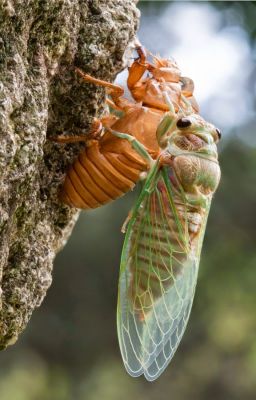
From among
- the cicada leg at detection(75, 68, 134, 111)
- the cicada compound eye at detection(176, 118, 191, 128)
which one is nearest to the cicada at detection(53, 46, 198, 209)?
the cicada leg at detection(75, 68, 134, 111)

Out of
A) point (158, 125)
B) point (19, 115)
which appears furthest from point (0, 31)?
point (158, 125)

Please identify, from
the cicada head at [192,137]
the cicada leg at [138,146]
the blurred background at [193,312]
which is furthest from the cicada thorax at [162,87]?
the blurred background at [193,312]

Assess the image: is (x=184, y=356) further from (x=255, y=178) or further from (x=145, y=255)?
(x=145, y=255)

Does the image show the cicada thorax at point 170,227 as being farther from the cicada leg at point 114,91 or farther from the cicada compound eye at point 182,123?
the cicada leg at point 114,91

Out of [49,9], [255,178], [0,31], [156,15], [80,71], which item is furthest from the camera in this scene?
[255,178]

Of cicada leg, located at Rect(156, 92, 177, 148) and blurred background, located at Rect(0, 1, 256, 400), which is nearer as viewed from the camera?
cicada leg, located at Rect(156, 92, 177, 148)

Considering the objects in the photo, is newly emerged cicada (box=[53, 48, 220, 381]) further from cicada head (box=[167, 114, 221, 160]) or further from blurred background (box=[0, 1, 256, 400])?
blurred background (box=[0, 1, 256, 400])

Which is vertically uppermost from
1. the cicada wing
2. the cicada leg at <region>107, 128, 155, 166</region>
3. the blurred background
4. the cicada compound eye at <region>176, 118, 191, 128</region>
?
the cicada compound eye at <region>176, 118, 191, 128</region>

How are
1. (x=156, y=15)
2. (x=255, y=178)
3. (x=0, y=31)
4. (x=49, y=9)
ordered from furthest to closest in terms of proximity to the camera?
(x=255, y=178) → (x=156, y=15) → (x=49, y=9) → (x=0, y=31)
